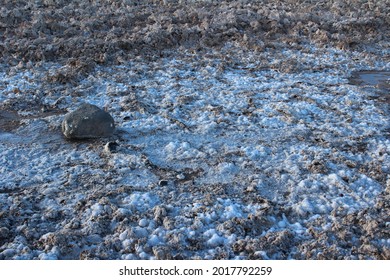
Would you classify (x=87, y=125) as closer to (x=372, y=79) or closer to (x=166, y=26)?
(x=166, y=26)

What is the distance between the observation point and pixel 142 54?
23.5ft

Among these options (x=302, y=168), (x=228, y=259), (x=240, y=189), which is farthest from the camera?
(x=302, y=168)

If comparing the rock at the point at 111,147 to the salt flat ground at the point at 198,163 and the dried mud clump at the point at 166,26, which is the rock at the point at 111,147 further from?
the dried mud clump at the point at 166,26

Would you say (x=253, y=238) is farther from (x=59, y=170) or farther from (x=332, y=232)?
(x=59, y=170)

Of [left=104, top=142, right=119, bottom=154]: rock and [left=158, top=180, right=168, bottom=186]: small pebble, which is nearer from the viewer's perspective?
[left=158, top=180, right=168, bottom=186]: small pebble

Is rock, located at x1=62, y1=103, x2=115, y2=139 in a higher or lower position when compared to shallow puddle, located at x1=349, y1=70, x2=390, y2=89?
higher

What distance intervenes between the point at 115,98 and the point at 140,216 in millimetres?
2435

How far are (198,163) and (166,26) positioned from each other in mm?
4252

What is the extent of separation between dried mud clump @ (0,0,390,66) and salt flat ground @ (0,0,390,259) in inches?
18.2

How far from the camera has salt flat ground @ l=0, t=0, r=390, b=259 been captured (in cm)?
346

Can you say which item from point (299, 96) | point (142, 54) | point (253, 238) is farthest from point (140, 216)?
point (142, 54)

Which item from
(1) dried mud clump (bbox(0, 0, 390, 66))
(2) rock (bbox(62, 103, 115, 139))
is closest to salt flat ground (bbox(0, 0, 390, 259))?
(2) rock (bbox(62, 103, 115, 139))

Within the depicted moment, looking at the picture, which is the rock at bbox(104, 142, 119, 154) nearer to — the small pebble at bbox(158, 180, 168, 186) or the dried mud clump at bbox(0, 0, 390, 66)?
the small pebble at bbox(158, 180, 168, 186)

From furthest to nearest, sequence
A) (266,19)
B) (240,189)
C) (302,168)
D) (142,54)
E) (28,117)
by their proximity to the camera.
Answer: (266,19), (142,54), (28,117), (302,168), (240,189)
